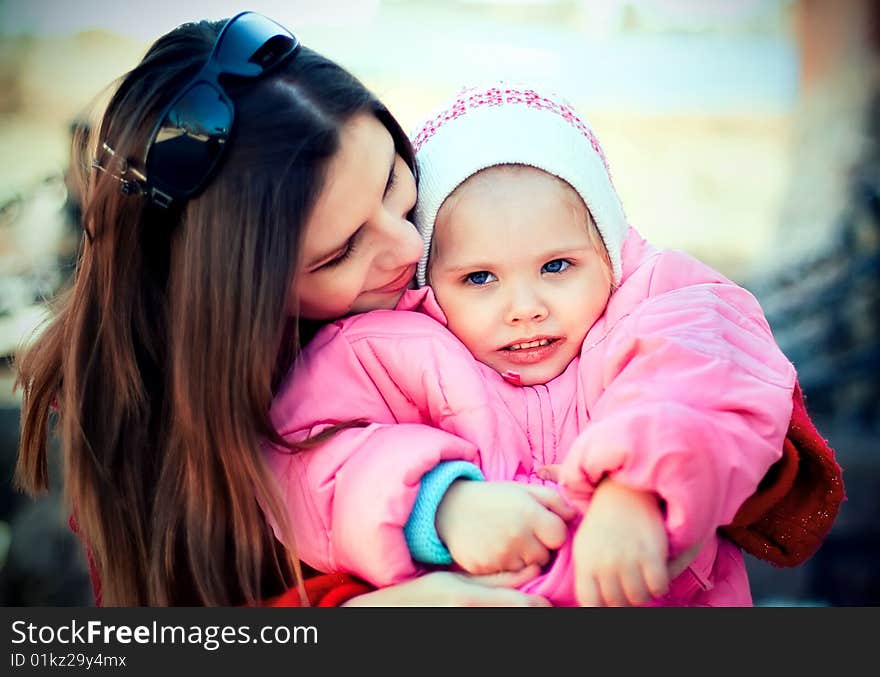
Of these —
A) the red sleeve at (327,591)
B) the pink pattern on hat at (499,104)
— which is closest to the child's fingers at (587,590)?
the red sleeve at (327,591)

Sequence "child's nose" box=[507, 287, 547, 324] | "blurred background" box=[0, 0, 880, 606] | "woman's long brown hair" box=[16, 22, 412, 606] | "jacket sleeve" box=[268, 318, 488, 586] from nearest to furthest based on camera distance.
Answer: "jacket sleeve" box=[268, 318, 488, 586] < "woman's long brown hair" box=[16, 22, 412, 606] < "child's nose" box=[507, 287, 547, 324] < "blurred background" box=[0, 0, 880, 606]

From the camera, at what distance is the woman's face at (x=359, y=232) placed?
46.2 inches

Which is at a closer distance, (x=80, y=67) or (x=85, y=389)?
(x=85, y=389)

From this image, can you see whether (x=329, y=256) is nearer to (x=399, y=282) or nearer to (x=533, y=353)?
(x=399, y=282)

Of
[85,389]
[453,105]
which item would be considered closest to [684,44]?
[453,105]

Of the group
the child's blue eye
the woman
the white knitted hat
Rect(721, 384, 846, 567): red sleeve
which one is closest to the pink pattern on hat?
the white knitted hat

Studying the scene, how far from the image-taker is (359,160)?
118 centimetres

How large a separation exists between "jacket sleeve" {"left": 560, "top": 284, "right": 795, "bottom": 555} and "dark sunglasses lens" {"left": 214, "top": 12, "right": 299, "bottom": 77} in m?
0.61

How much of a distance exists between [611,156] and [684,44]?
0.50 meters

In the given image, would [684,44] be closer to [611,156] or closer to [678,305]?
[611,156]

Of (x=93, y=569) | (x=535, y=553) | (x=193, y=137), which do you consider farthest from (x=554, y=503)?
(x=93, y=569)

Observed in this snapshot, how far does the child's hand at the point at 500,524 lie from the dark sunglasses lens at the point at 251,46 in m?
0.62

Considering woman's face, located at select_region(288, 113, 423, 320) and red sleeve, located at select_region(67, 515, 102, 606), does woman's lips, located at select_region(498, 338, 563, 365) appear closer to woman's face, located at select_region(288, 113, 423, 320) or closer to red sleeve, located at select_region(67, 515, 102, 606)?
woman's face, located at select_region(288, 113, 423, 320)

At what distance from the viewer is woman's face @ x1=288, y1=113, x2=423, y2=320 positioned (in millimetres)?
1174
